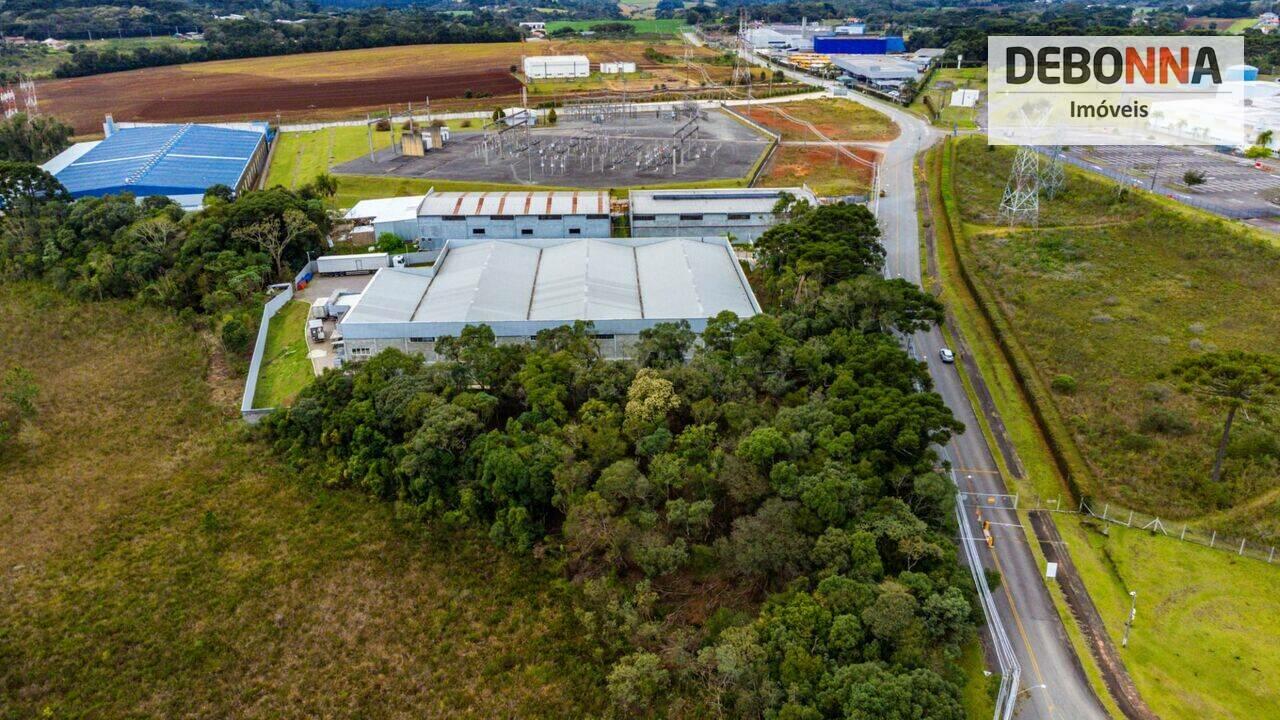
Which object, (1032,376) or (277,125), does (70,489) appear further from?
(277,125)

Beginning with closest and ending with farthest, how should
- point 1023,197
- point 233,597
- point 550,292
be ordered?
point 233,597 → point 550,292 → point 1023,197

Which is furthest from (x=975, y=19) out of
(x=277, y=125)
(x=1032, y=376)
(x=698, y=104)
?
(x=1032, y=376)

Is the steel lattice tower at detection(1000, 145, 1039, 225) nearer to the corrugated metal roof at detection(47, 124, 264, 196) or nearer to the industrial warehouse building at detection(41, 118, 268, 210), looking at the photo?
the industrial warehouse building at detection(41, 118, 268, 210)

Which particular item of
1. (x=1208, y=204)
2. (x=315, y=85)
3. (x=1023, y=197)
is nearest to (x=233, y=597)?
(x=1023, y=197)

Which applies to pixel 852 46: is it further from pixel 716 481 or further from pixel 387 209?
pixel 716 481

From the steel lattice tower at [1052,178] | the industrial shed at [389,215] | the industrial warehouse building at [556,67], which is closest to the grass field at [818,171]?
the steel lattice tower at [1052,178]

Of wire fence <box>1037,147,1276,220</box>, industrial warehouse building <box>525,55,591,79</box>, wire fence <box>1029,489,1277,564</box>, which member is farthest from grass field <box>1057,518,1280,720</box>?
industrial warehouse building <box>525,55,591,79</box>
